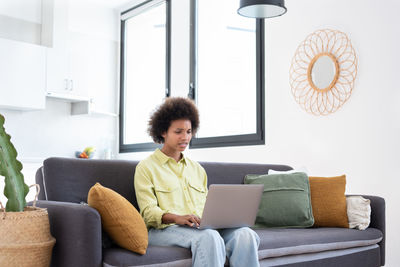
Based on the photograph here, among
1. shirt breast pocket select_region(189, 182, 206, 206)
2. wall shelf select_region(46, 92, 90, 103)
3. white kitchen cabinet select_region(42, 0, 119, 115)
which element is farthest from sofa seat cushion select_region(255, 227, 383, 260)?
white kitchen cabinet select_region(42, 0, 119, 115)

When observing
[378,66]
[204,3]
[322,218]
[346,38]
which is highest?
[204,3]

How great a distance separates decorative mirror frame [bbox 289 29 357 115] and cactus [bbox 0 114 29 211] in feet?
8.59

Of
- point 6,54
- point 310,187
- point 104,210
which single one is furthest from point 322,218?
point 6,54

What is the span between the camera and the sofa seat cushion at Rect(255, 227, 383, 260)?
237 cm

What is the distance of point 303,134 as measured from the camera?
13.5 feet

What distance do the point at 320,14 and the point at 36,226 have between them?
9.77 ft

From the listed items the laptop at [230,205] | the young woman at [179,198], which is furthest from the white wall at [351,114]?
the laptop at [230,205]

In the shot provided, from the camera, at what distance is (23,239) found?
1922 millimetres

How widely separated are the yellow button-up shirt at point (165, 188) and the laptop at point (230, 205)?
0.24 meters

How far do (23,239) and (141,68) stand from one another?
15.0ft

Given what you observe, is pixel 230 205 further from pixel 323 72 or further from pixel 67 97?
pixel 67 97

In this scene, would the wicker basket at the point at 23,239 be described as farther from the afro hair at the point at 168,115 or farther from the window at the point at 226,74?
the window at the point at 226,74

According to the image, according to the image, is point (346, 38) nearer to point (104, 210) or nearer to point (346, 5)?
point (346, 5)

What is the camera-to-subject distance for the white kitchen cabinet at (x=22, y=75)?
5.12 metres
